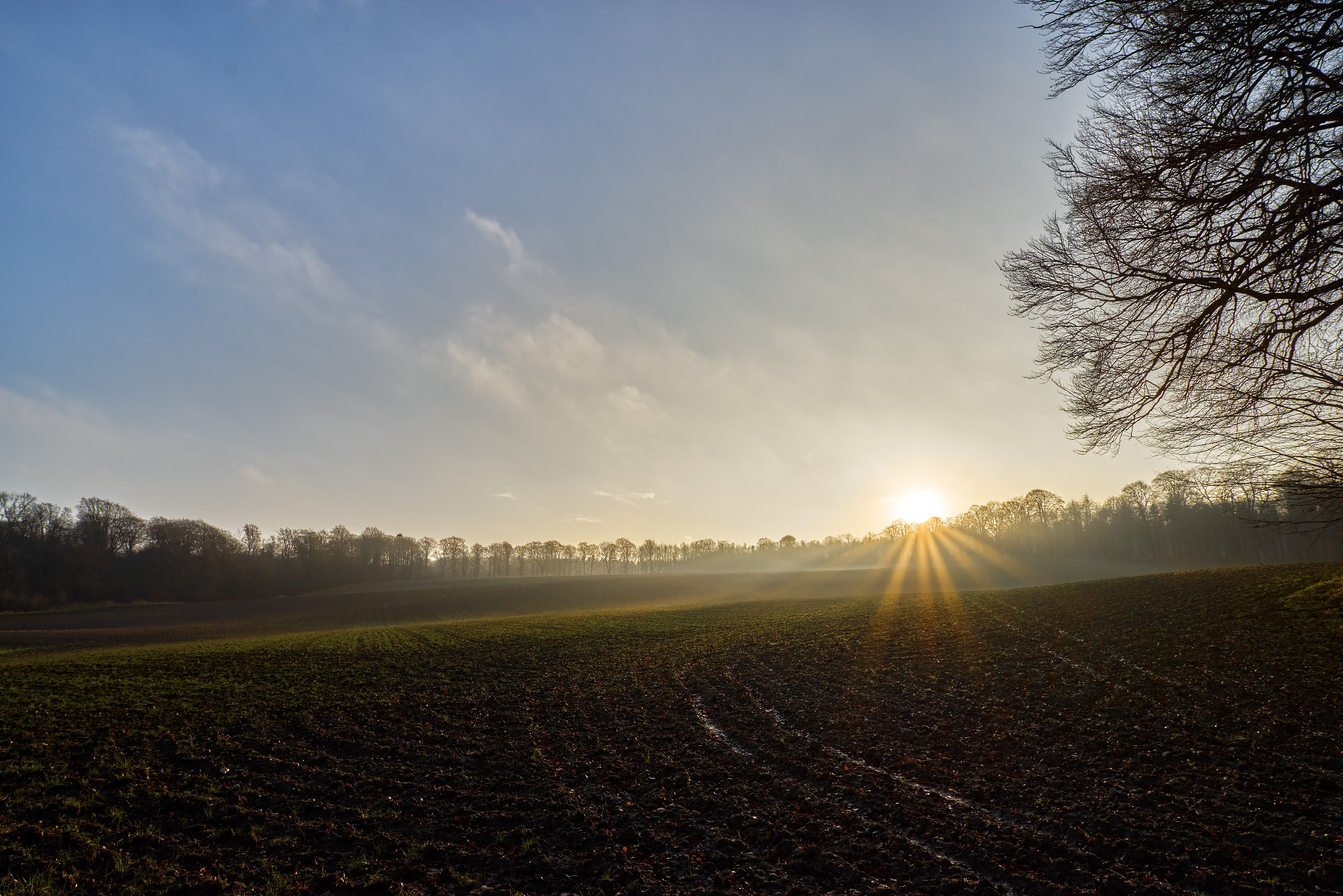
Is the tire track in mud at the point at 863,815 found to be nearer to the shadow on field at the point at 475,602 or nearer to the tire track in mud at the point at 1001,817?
the tire track in mud at the point at 1001,817

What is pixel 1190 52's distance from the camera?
7.98 metres

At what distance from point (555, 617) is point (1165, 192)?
3730 centimetres

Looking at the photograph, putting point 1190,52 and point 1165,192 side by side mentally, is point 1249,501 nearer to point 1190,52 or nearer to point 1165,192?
point 1165,192

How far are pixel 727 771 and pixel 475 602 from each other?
59.2 m

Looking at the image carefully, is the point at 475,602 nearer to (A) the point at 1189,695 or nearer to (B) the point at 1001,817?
(A) the point at 1189,695

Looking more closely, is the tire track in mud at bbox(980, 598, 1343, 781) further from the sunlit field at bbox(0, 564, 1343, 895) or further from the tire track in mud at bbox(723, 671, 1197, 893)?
the tire track in mud at bbox(723, 671, 1197, 893)

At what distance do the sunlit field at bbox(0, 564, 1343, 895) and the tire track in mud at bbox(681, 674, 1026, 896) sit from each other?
5 centimetres

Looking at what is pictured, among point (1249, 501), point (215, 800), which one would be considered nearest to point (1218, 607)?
point (1249, 501)

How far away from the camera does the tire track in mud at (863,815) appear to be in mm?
5883

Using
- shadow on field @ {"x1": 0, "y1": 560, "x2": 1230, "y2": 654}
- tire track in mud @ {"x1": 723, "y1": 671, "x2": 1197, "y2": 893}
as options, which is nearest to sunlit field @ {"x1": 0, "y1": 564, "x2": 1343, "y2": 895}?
tire track in mud @ {"x1": 723, "y1": 671, "x2": 1197, "y2": 893}

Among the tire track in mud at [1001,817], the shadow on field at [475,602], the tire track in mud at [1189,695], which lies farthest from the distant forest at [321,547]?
the tire track in mud at [1001,817]

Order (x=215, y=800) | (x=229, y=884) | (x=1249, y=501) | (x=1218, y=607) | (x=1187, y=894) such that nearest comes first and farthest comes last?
(x=1187, y=894)
(x=229, y=884)
(x=215, y=800)
(x=1249, y=501)
(x=1218, y=607)

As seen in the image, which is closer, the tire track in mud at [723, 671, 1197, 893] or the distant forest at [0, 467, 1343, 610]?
the tire track in mud at [723, 671, 1197, 893]

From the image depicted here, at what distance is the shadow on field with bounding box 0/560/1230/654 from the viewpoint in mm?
39906
